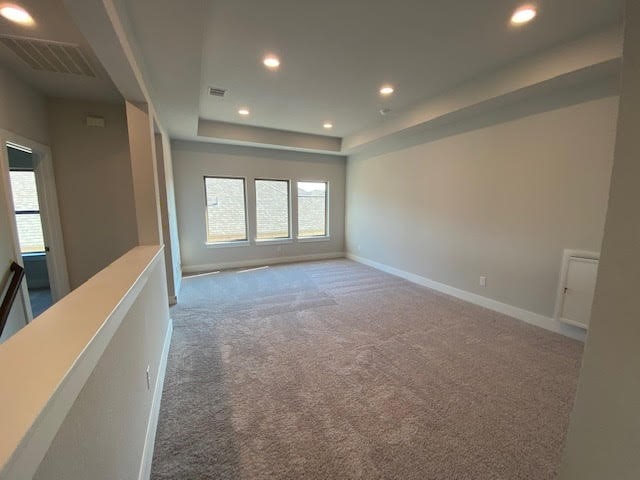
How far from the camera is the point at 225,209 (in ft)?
18.1

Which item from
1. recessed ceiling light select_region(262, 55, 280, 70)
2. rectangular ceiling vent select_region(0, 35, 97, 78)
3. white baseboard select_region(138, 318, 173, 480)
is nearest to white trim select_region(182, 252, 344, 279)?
white baseboard select_region(138, 318, 173, 480)

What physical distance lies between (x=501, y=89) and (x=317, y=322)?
10.7ft

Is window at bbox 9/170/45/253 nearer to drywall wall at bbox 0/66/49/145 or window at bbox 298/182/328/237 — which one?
drywall wall at bbox 0/66/49/145

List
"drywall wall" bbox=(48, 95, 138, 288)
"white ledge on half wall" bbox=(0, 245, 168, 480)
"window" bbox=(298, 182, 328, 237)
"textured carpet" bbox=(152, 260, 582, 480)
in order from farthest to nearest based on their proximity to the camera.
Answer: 1. "window" bbox=(298, 182, 328, 237)
2. "drywall wall" bbox=(48, 95, 138, 288)
3. "textured carpet" bbox=(152, 260, 582, 480)
4. "white ledge on half wall" bbox=(0, 245, 168, 480)

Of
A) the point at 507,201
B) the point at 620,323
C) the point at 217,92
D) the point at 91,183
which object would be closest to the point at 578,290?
the point at 507,201

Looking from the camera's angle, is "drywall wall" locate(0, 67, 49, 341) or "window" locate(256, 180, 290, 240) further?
"window" locate(256, 180, 290, 240)

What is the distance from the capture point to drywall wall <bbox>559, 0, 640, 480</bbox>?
656 millimetres

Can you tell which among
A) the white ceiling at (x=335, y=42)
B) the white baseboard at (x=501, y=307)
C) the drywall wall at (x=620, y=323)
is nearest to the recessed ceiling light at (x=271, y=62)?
the white ceiling at (x=335, y=42)

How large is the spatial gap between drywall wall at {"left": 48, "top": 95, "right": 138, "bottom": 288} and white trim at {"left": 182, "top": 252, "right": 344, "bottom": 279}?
72.1 inches

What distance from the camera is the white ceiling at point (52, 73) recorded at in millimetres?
1696

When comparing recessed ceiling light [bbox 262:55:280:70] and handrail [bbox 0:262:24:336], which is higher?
recessed ceiling light [bbox 262:55:280:70]

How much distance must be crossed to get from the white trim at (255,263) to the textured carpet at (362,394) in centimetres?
186

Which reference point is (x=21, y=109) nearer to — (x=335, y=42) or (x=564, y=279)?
(x=335, y=42)

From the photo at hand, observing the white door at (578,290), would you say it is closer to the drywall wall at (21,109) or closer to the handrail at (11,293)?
the handrail at (11,293)
